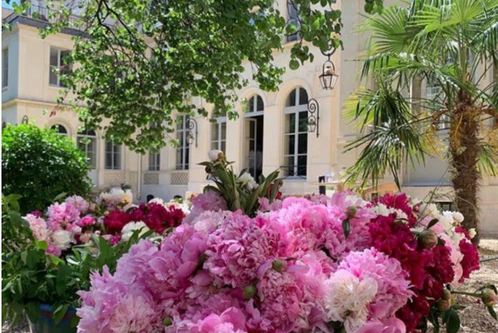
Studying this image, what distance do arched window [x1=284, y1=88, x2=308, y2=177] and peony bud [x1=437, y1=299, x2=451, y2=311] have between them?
39.2 feet

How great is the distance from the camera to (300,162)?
13.6 meters

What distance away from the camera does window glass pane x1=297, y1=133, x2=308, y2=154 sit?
13477 millimetres

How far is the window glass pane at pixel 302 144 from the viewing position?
13.5 metres

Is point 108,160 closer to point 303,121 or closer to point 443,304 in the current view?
point 303,121

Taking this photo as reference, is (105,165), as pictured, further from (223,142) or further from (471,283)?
(471,283)

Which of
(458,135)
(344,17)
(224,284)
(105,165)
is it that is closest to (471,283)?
(458,135)

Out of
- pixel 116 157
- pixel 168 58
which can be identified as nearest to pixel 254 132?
pixel 116 157

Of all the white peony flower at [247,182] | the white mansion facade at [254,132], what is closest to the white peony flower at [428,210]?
the white peony flower at [247,182]

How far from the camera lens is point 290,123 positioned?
1412 centimetres

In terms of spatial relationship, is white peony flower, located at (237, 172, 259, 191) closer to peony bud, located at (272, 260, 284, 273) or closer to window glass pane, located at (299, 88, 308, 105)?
peony bud, located at (272, 260, 284, 273)

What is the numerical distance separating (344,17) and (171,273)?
11511mm

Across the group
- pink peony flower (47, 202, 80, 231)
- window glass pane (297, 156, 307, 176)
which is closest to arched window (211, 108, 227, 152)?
window glass pane (297, 156, 307, 176)

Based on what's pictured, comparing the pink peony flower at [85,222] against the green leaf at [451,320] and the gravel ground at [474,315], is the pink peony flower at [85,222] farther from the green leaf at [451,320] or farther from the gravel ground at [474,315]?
the green leaf at [451,320]

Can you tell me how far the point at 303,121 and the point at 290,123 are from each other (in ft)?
1.90
